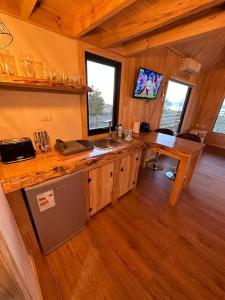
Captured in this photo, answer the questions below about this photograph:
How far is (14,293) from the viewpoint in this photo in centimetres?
60

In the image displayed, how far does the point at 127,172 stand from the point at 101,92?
1306 mm

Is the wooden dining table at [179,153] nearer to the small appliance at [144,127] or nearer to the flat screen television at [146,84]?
the small appliance at [144,127]

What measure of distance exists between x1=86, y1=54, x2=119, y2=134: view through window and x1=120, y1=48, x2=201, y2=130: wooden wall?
0.20 meters

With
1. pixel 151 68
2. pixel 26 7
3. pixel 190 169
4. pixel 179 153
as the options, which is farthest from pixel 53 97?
pixel 190 169

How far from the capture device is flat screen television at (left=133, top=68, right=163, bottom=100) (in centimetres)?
230

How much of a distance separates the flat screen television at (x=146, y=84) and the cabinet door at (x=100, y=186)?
4.94ft

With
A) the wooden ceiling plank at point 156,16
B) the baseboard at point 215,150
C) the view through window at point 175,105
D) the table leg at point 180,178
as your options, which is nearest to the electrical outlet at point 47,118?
the wooden ceiling plank at point 156,16

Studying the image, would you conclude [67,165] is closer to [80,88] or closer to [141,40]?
[80,88]

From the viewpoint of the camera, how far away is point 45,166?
1.21 m

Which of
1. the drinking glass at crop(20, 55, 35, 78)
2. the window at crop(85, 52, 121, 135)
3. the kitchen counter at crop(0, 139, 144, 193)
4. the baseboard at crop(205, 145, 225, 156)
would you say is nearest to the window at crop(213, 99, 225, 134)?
the baseboard at crop(205, 145, 225, 156)

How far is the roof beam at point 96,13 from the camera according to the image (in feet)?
3.26

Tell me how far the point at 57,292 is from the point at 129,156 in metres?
1.55

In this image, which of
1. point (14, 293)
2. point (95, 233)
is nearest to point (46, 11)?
point (14, 293)

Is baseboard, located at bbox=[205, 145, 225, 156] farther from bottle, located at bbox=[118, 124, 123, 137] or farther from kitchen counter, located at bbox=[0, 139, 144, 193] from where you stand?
kitchen counter, located at bbox=[0, 139, 144, 193]
